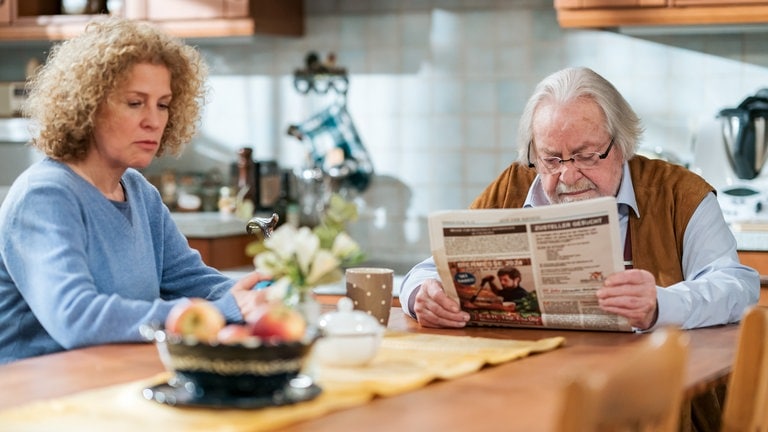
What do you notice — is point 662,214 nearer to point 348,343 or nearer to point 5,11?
point 348,343

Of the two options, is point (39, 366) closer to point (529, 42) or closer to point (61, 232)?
point (61, 232)

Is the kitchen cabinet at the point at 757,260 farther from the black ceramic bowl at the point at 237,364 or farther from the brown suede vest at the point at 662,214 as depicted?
the black ceramic bowl at the point at 237,364

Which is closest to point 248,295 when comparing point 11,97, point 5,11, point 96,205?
point 96,205

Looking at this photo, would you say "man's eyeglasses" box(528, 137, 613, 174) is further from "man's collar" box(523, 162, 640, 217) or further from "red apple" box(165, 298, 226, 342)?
"red apple" box(165, 298, 226, 342)

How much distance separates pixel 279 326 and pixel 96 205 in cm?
77

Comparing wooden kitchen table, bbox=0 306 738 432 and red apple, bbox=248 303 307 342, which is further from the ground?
red apple, bbox=248 303 307 342

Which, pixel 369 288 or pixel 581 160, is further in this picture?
pixel 581 160

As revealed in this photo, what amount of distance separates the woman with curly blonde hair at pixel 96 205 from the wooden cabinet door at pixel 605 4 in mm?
1706

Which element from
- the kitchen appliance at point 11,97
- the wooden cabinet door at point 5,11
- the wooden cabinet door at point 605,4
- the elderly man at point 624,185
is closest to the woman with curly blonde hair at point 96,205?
the elderly man at point 624,185

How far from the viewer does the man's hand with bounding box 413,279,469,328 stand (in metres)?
2.34

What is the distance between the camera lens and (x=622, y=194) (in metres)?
2.65

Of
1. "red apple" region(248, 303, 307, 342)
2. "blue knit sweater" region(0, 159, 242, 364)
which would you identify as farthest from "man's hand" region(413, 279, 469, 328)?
"red apple" region(248, 303, 307, 342)

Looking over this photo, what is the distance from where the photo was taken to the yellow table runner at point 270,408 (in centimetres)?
150

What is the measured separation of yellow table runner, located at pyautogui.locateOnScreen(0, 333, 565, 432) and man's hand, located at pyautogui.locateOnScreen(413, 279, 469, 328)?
26 cm
